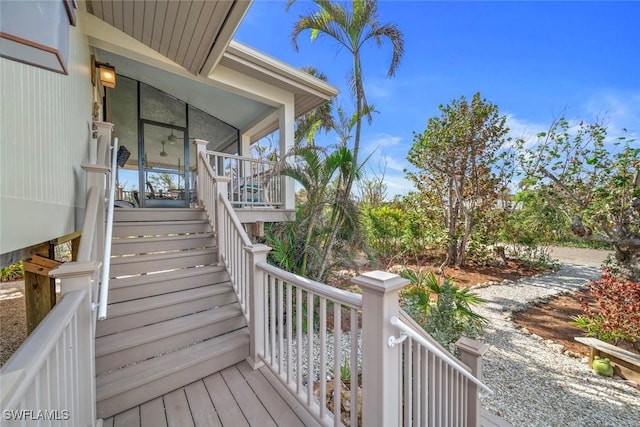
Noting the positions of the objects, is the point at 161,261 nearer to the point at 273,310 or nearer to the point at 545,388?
the point at 273,310

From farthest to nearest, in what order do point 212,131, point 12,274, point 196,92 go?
1. point 212,131
2. point 12,274
3. point 196,92

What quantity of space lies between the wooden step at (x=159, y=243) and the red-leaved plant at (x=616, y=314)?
5.58m

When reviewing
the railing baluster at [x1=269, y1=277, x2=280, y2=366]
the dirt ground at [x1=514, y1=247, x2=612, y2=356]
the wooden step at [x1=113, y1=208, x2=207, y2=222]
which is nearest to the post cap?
the railing baluster at [x1=269, y1=277, x2=280, y2=366]

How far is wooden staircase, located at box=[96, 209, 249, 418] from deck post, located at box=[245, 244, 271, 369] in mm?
162

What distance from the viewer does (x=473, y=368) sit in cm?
204

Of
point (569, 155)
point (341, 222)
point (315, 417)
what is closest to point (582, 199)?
point (569, 155)

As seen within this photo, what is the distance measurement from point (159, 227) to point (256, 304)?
2006 millimetres

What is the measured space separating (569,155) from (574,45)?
7.51 feet

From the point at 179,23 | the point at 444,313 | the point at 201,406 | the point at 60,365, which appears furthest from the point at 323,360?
the point at 179,23

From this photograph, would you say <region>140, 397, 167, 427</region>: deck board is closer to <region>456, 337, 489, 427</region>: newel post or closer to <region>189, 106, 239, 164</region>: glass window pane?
<region>456, 337, 489, 427</region>: newel post

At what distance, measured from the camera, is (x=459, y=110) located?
7008 millimetres

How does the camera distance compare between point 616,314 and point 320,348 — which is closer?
point 320,348

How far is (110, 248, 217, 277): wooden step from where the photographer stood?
277 cm

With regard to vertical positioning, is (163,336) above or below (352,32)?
below
